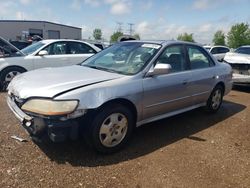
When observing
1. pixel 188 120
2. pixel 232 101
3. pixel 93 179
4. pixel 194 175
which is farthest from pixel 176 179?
pixel 232 101

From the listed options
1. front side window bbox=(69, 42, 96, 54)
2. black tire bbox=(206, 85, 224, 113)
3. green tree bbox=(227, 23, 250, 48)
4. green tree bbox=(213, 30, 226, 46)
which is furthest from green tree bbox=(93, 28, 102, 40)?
black tire bbox=(206, 85, 224, 113)

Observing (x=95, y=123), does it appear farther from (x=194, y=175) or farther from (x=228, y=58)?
(x=228, y=58)

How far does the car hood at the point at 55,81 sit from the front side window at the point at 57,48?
14.1 ft

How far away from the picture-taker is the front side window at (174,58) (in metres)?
4.77

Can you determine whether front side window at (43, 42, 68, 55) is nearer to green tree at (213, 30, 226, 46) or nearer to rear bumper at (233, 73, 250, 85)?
rear bumper at (233, 73, 250, 85)

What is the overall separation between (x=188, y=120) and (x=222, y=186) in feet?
7.87

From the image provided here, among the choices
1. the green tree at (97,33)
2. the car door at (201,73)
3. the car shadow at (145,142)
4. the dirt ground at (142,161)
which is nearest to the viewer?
the dirt ground at (142,161)

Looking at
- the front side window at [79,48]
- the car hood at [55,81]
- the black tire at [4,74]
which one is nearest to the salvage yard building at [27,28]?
the front side window at [79,48]

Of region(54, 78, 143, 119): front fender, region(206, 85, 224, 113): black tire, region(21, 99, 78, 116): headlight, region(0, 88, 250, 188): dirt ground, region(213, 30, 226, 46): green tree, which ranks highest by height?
region(213, 30, 226, 46): green tree

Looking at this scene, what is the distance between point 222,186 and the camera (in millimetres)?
3402

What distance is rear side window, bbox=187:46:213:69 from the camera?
5.43 meters

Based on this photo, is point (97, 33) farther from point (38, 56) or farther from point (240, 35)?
point (38, 56)

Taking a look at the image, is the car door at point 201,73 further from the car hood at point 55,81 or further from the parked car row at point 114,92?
the car hood at point 55,81

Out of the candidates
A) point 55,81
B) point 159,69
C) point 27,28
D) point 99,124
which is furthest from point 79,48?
point 27,28
